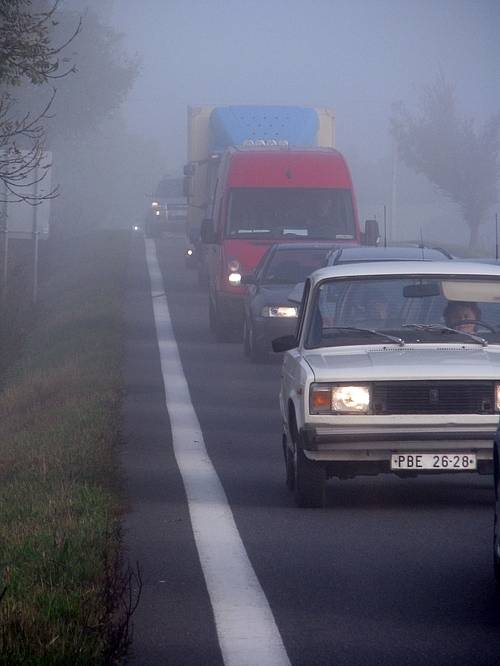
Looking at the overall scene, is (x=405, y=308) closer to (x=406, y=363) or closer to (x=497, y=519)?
(x=406, y=363)

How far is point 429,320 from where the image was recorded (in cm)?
1087

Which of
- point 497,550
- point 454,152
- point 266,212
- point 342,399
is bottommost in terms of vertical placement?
point 497,550

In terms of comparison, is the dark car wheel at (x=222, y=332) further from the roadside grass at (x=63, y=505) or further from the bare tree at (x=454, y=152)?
the bare tree at (x=454, y=152)

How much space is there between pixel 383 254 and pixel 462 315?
18.6 ft

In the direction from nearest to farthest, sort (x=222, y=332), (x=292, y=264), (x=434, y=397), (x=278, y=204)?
(x=434, y=397)
(x=292, y=264)
(x=222, y=332)
(x=278, y=204)

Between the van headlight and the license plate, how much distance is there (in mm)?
374

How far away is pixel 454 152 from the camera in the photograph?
61.4m

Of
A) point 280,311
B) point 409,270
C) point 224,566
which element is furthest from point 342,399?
point 280,311

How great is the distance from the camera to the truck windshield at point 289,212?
24.9m

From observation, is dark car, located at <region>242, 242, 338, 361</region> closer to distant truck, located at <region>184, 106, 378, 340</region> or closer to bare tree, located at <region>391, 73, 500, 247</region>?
distant truck, located at <region>184, 106, 378, 340</region>

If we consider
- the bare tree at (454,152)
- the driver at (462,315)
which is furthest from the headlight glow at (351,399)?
the bare tree at (454,152)

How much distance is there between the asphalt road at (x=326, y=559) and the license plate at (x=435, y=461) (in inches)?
12.7

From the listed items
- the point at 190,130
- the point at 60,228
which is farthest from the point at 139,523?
the point at 60,228

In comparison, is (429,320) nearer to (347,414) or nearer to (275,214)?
(347,414)
